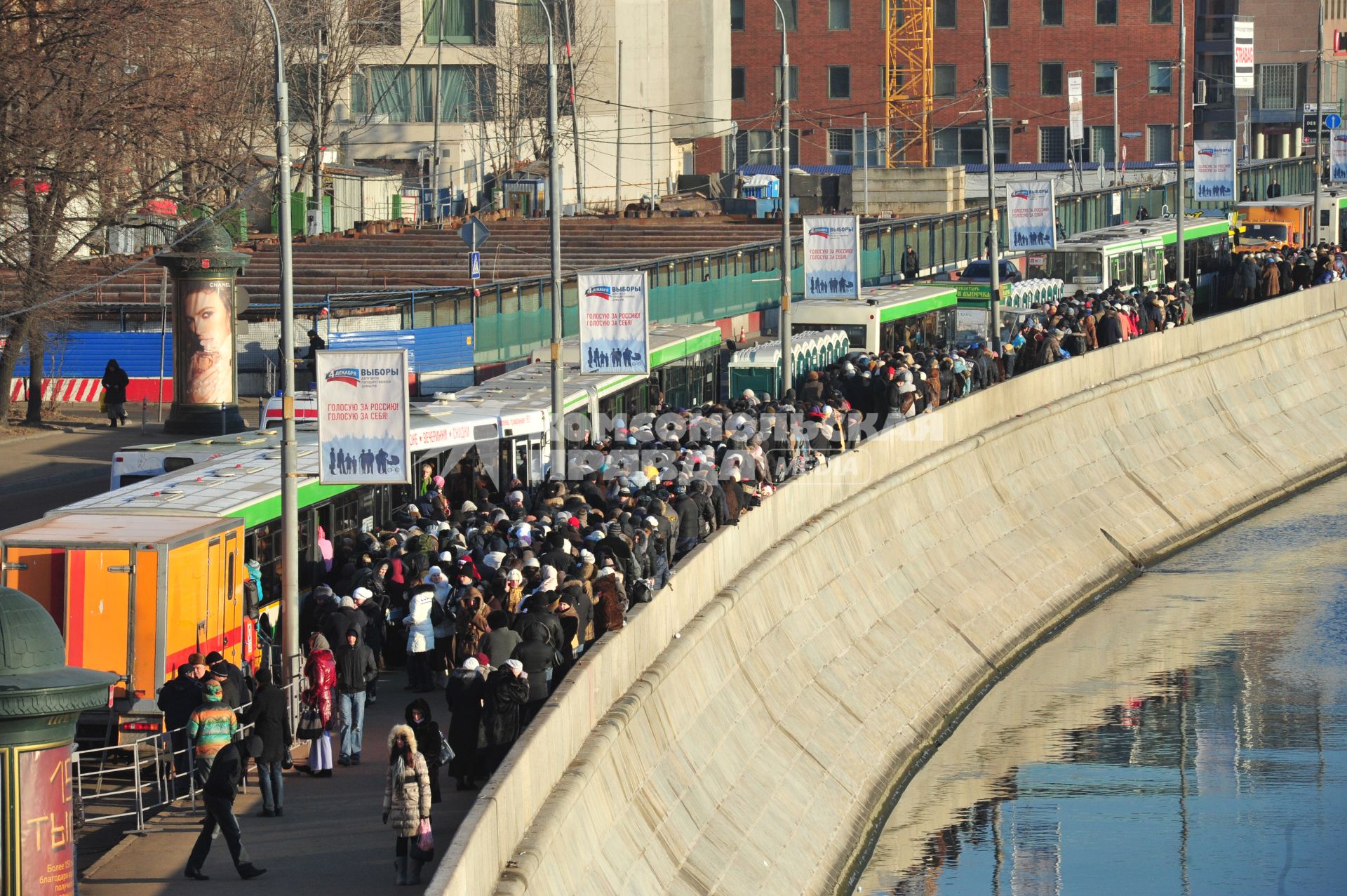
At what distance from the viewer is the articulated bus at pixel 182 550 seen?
2058 cm

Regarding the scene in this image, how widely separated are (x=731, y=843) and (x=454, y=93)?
74.3 m

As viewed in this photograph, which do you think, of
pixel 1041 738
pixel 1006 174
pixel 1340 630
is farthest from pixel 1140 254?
pixel 1006 174

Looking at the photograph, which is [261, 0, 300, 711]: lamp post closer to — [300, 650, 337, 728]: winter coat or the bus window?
[300, 650, 337, 728]: winter coat

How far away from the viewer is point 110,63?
139 ft

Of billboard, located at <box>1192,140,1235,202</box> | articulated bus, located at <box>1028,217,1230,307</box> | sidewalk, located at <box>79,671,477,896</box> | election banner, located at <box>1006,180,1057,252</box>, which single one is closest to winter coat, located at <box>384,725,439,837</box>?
sidewalk, located at <box>79,671,477,896</box>

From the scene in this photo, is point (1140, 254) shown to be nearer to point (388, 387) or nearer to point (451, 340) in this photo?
point (451, 340)

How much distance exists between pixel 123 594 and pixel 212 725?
11.5ft

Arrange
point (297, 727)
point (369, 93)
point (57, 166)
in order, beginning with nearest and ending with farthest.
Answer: point (297, 727), point (57, 166), point (369, 93)

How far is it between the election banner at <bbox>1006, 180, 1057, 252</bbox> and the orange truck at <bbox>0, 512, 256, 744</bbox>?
30.5m

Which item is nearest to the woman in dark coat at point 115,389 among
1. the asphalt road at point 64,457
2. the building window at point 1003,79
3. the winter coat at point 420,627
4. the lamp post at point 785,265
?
the asphalt road at point 64,457

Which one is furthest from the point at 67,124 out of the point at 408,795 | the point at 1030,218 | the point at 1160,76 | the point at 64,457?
the point at 1160,76

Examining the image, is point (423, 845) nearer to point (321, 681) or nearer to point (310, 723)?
point (310, 723)

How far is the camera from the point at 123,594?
20.7m

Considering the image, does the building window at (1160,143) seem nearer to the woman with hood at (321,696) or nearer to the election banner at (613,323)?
the election banner at (613,323)
